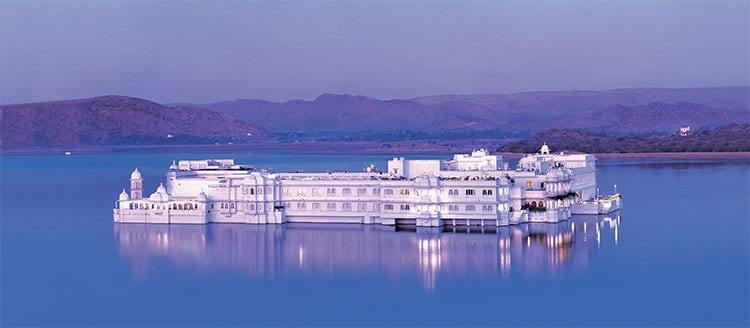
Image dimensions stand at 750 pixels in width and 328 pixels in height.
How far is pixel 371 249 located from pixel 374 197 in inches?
208

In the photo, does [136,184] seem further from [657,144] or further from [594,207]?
[657,144]

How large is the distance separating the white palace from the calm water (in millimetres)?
773

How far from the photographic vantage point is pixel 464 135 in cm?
17500

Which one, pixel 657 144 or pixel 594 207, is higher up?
pixel 657 144

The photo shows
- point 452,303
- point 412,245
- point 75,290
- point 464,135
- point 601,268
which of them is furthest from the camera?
point 464,135

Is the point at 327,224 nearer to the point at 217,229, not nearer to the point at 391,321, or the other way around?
the point at 217,229

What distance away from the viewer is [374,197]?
1353 inches

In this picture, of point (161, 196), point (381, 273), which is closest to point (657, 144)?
point (161, 196)

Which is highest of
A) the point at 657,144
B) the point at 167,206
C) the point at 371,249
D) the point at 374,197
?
the point at 657,144

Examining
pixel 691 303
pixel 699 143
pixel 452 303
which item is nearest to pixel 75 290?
pixel 452 303

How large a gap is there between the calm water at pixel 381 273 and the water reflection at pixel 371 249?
0.05 meters

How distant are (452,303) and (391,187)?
1171cm

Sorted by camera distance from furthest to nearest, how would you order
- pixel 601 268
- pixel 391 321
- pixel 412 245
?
pixel 412 245
pixel 601 268
pixel 391 321

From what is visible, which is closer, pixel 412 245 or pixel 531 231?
pixel 412 245
